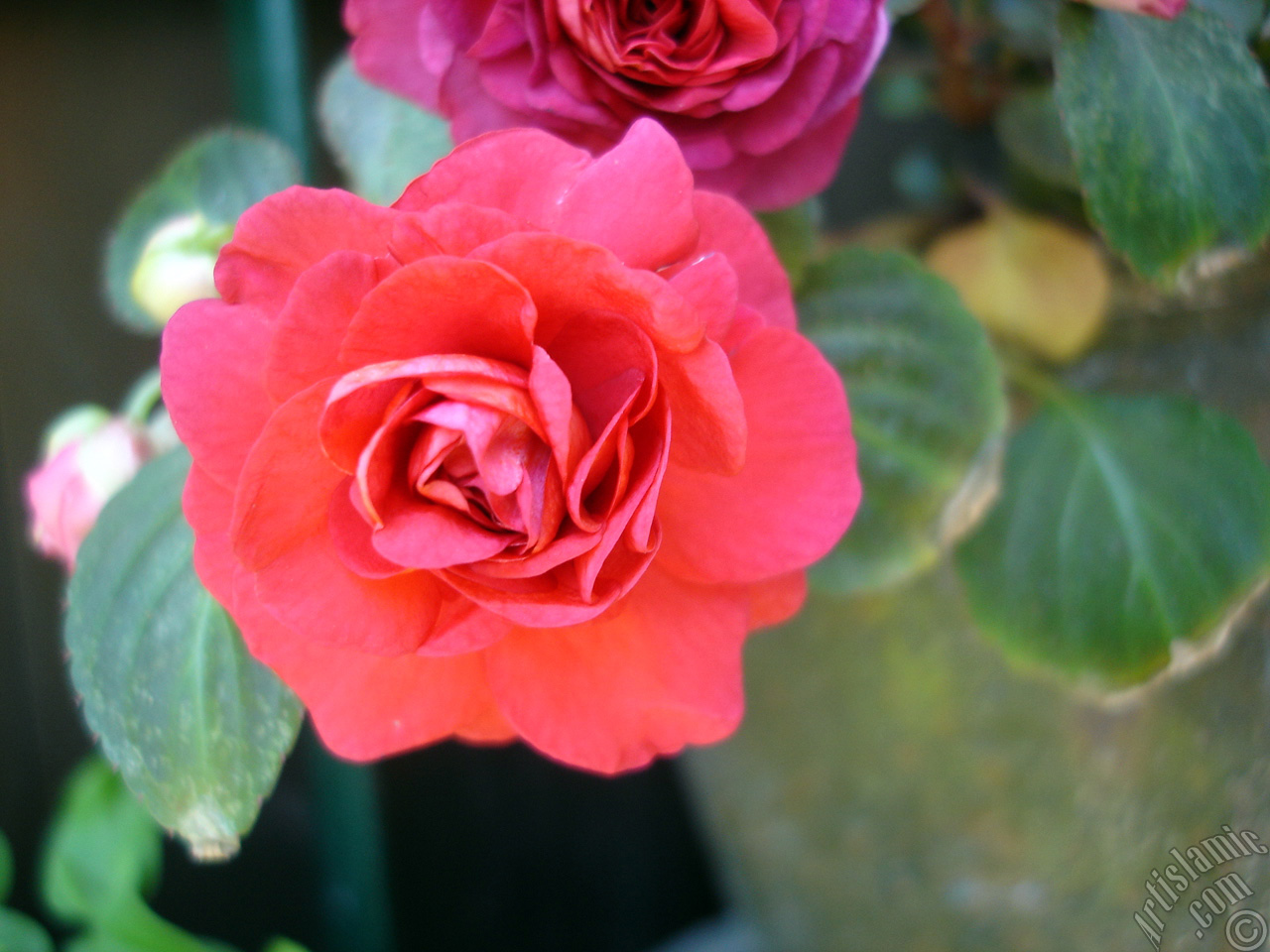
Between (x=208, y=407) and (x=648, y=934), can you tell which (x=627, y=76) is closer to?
(x=208, y=407)

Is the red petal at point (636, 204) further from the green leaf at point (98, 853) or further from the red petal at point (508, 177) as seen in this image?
the green leaf at point (98, 853)

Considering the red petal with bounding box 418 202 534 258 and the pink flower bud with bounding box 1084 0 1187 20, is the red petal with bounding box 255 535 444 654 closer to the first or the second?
the red petal with bounding box 418 202 534 258

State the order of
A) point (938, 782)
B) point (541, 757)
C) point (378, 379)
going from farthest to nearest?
1. point (541, 757)
2. point (938, 782)
3. point (378, 379)

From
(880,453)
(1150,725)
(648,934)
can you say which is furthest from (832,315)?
(648,934)

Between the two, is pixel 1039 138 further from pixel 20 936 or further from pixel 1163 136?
pixel 20 936

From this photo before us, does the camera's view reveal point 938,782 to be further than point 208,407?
Yes

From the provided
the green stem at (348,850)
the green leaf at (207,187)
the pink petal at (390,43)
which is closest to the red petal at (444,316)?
the pink petal at (390,43)

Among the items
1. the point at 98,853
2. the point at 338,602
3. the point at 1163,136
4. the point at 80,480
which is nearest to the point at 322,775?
the point at 98,853
